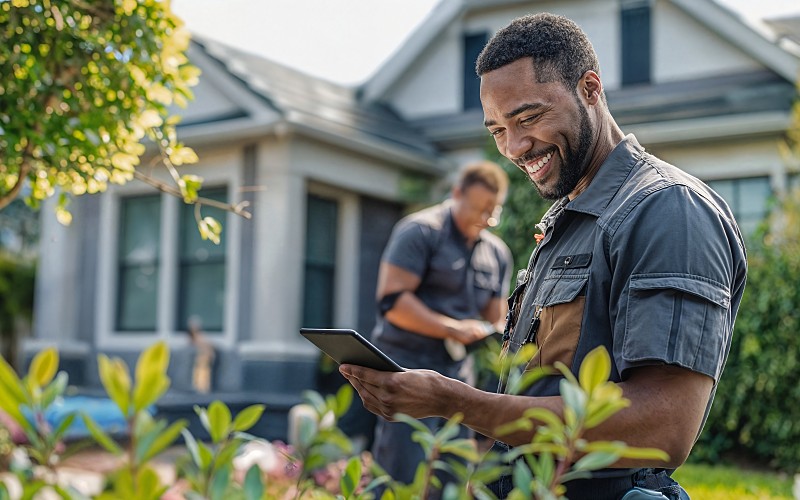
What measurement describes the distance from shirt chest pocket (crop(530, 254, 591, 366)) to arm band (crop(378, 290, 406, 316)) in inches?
123

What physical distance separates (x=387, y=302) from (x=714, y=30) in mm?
8337

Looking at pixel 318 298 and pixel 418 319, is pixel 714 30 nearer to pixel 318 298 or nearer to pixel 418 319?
pixel 318 298

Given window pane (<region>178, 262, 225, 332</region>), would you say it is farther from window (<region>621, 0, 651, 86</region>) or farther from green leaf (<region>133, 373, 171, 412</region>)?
green leaf (<region>133, 373, 171, 412</region>)

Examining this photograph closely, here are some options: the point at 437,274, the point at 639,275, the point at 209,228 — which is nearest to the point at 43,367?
the point at 639,275

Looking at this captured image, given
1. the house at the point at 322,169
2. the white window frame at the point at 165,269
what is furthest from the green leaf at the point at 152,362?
the white window frame at the point at 165,269

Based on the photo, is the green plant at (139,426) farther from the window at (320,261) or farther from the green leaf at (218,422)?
the window at (320,261)

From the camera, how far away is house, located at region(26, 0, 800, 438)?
11445 mm

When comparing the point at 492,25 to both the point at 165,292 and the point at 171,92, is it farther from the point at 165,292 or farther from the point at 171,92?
the point at 171,92

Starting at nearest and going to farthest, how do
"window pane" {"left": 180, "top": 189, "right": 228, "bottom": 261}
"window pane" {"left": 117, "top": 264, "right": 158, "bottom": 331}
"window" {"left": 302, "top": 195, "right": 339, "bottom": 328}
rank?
"window" {"left": 302, "top": 195, "right": 339, "bottom": 328}
"window pane" {"left": 180, "top": 189, "right": 228, "bottom": 261}
"window pane" {"left": 117, "top": 264, "right": 158, "bottom": 331}

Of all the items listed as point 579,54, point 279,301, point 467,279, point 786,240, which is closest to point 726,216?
point 579,54

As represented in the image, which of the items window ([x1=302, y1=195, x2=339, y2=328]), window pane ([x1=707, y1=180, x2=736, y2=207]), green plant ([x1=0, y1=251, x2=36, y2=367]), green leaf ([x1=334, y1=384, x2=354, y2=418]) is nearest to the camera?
green leaf ([x1=334, y1=384, x2=354, y2=418])

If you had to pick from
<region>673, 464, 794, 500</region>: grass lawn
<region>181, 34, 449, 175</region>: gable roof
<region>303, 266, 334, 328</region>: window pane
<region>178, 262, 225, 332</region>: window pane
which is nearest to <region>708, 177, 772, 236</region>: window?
<region>673, 464, 794, 500</region>: grass lawn

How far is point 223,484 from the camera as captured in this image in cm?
118

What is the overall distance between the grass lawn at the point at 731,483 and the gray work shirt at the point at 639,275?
439cm
